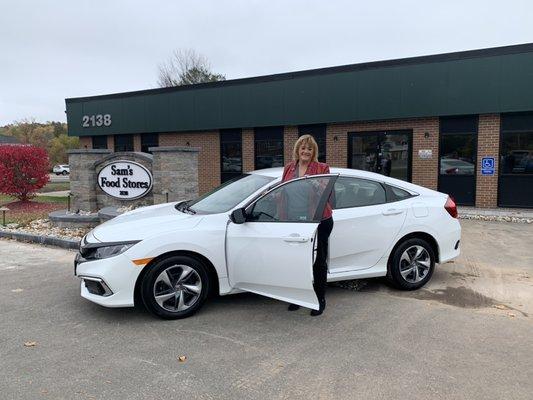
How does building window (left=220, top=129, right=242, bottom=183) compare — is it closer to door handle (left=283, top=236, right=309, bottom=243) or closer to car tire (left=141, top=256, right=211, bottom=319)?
car tire (left=141, top=256, right=211, bottom=319)

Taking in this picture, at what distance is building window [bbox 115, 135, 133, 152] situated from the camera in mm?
19266

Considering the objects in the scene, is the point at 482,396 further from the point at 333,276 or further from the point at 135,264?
the point at 135,264

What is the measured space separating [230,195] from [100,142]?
1703 cm

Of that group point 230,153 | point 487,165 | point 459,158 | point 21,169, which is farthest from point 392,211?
point 230,153

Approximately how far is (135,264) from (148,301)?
1.26 feet

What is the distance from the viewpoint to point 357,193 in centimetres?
521

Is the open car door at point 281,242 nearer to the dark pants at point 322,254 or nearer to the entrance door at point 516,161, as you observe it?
the dark pants at point 322,254

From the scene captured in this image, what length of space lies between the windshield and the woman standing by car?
443 mm

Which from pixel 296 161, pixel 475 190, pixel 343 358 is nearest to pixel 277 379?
pixel 343 358

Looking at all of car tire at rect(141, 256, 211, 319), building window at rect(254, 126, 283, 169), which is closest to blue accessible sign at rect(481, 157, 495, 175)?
building window at rect(254, 126, 283, 169)

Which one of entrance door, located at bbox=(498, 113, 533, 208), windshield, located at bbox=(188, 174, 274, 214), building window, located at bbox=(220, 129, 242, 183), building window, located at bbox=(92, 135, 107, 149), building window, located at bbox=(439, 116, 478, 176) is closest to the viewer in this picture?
windshield, located at bbox=(188, 174, 274, 214)

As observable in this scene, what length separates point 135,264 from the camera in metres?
4.22

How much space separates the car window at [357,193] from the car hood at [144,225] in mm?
1589

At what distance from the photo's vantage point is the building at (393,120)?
1181 cm
